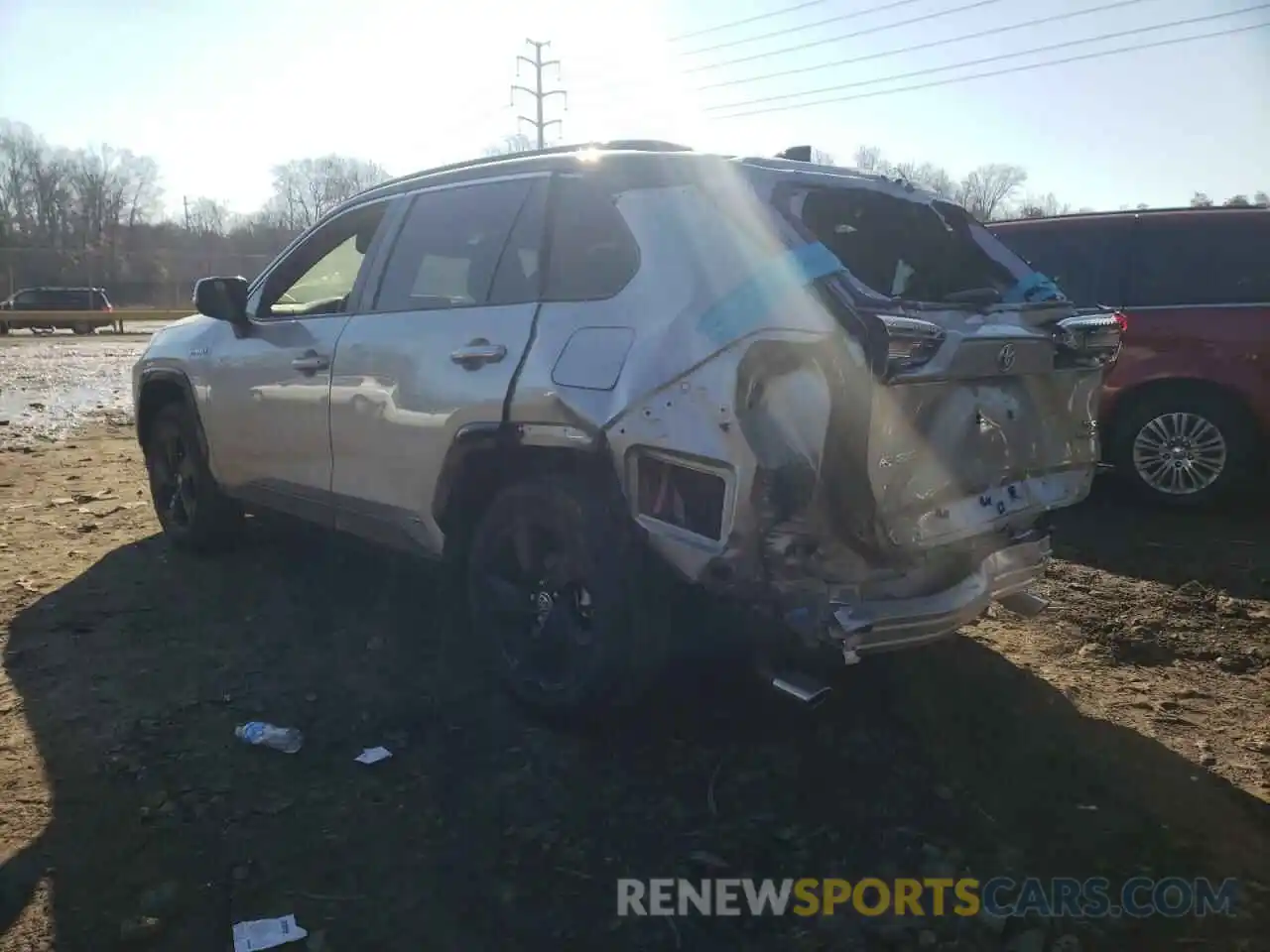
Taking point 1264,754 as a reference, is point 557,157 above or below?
above

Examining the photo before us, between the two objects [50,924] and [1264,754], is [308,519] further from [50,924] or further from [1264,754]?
[1264,754]

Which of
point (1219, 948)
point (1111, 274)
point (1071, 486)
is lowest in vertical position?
point (1219, 948)

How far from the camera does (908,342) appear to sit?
2.72 metres

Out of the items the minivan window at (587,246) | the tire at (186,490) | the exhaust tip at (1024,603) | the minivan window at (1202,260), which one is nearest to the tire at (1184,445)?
the minivan window at (1202,260)

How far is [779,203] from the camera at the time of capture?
10.3 ft

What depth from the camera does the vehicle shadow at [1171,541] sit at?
201 inches

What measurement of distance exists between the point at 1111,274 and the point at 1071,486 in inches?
149

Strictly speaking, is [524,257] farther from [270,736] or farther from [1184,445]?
[1184,445]

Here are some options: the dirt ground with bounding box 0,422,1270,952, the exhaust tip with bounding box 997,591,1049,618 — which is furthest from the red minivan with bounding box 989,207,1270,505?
the exhaust tip with bounding box 997,591,1049,618

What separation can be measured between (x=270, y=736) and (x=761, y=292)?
2206mm

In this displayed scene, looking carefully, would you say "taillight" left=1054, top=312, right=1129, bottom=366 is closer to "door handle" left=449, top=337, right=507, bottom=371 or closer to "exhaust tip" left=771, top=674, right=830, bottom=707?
"exhaust tip" left=771, top=674, right=830, bottom=707

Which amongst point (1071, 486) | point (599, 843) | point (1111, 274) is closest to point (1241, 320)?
point (1111, 274)

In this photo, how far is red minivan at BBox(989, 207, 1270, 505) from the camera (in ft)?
20.0

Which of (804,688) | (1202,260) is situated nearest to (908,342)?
(804,688)
